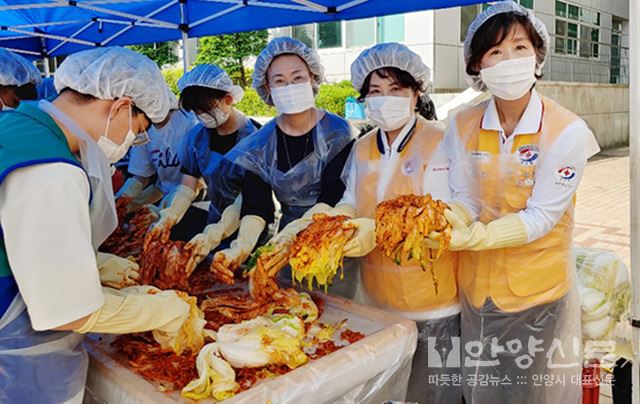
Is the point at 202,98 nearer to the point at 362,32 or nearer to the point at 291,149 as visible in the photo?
the point at 291,149

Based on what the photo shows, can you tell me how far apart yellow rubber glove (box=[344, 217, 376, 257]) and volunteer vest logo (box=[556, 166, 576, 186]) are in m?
0.80

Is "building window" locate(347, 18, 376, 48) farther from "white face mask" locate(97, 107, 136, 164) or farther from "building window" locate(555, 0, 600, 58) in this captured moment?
"white face mask" locate(97, 107, 136, 164)

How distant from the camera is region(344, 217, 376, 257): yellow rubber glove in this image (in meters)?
2.37

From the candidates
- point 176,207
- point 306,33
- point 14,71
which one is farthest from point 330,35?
point 176,207

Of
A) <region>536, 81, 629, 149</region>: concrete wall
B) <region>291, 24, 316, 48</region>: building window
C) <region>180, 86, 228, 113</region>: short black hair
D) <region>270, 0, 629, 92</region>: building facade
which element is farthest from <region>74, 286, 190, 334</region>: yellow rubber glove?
<region>291, 24, 316, 48</region>: building window

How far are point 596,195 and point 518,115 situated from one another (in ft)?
26.2

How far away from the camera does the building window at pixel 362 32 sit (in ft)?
43.2

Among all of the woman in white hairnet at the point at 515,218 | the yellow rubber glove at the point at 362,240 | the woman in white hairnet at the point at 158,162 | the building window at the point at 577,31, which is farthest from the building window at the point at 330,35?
the yellow rubber glove at the point at 362,240

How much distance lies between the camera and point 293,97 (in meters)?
→ 3.01

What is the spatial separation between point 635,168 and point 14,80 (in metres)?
4.05

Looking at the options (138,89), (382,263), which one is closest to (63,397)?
(138,89)

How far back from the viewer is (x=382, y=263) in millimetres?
2598

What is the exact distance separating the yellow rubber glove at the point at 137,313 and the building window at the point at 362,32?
12.1 meters

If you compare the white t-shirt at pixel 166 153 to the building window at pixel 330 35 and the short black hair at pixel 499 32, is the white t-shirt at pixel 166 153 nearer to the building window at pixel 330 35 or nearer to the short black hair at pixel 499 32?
the short black hair at pixel 499 32
